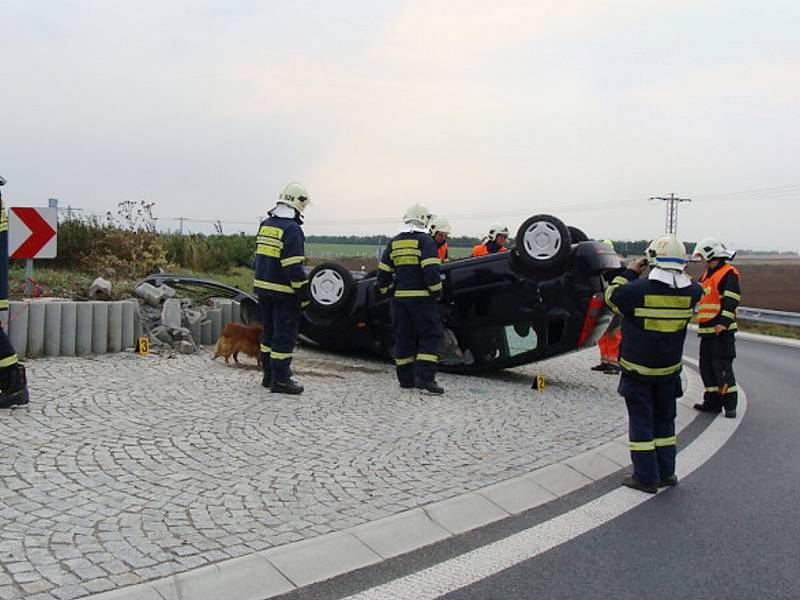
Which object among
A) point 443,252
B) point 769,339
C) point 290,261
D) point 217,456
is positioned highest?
point 443,252

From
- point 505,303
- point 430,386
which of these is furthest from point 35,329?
point 505,303

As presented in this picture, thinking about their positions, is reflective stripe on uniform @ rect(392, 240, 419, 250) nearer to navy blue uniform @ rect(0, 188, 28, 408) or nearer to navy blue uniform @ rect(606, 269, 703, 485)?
navy blue uniform @ rect(606, 269, 703, 485)

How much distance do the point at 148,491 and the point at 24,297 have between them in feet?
20.3

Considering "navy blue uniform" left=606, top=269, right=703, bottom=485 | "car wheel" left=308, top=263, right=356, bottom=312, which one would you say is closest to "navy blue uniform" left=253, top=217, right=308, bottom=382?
"car wheel" left=308, top=263, right=356, bottom=312

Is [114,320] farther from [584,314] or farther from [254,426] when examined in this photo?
[584,314]

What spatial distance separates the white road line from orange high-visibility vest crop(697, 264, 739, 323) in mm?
2875

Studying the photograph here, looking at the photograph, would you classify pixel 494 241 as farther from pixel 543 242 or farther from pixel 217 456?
pixel 217 456

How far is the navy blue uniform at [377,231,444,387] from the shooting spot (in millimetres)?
7750

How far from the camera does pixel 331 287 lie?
9352 millimetres

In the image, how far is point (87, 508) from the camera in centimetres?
388

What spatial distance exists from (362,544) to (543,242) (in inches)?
200

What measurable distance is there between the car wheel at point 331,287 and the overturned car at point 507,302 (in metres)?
0.01

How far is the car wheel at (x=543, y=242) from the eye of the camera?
8.05 m

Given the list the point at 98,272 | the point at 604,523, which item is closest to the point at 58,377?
the point at 604,523
